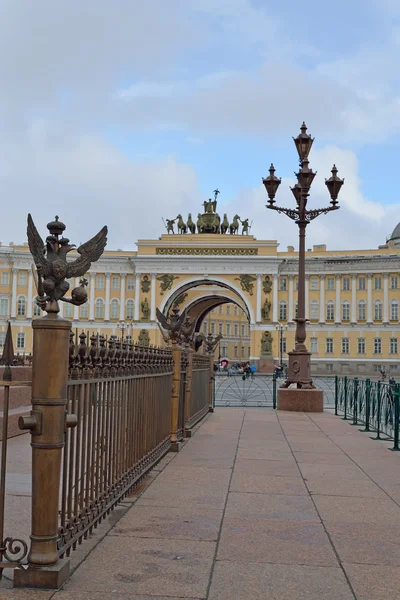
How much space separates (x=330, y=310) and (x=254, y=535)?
6531 cm

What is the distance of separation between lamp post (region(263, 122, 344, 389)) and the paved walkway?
9797mm

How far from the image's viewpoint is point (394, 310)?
222 ft

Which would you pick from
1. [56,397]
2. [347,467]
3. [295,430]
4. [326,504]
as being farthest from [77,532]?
[295,430]

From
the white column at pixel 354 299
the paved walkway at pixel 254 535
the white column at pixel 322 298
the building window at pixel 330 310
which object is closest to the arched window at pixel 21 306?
the white column at pixel 322 298

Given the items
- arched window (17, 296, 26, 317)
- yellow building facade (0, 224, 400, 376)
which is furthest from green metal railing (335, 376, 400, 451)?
arched window (17, 296, 26, 317)

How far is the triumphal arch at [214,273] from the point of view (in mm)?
67625

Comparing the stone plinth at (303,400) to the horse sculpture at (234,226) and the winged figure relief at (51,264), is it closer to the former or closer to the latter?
the winged figure relief at (51,264)

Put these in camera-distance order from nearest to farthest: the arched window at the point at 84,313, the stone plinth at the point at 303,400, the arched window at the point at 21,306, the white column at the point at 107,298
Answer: the stone plinth at the point at 303,400 < the white column at the point at 107,298 < the arched window at the point at 84,313 < the arched window at the point at 21,306

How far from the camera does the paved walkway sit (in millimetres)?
3928

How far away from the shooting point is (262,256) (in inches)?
2682

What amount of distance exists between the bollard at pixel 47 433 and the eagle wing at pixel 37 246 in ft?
0.97

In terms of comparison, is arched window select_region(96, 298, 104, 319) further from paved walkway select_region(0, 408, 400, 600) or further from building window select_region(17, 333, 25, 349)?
paved walkway select_region(0, 408, 400, 600)

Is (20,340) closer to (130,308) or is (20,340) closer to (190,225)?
(130,308)

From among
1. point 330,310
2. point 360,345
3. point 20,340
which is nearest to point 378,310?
point 360,345
